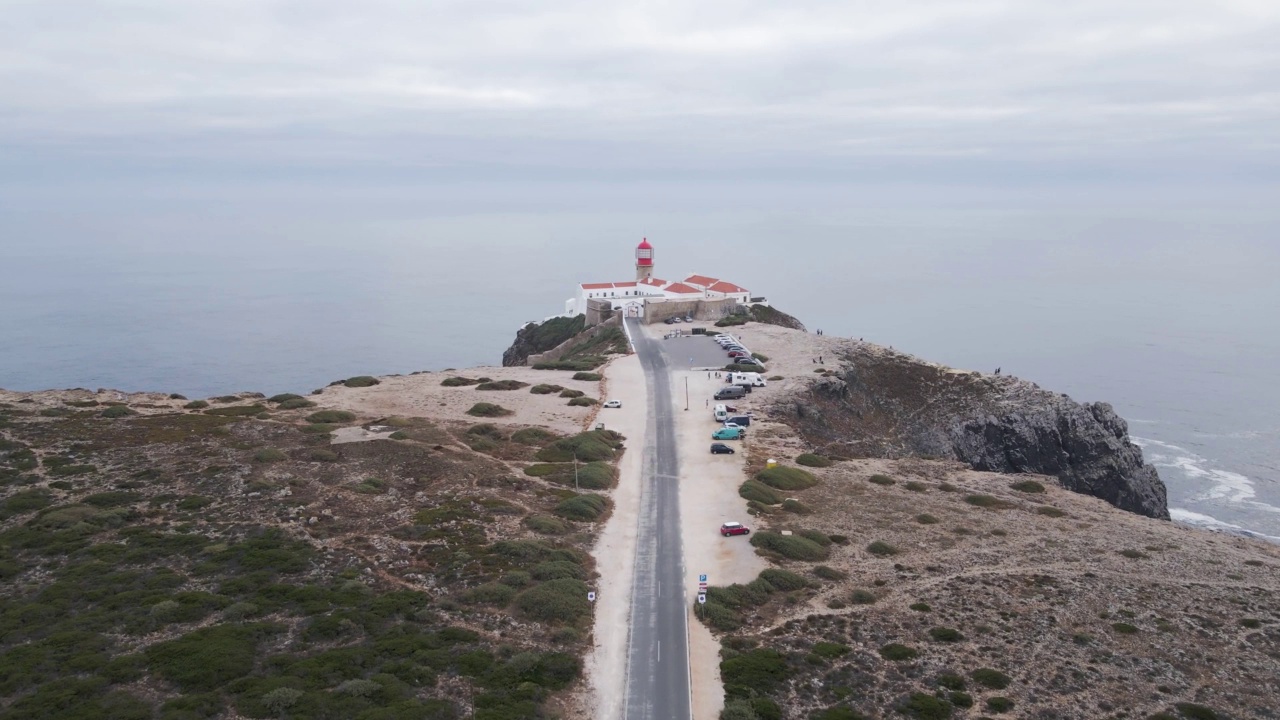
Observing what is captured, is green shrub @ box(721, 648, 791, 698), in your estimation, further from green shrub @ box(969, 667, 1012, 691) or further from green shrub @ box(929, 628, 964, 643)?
green shrub @ box(969, 667, 1012, 691)

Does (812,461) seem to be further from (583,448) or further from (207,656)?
(207,656)

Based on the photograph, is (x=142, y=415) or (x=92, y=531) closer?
(x=92, y=531)

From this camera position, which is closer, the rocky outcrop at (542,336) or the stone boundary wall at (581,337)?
the stone boundary wall at (581,337)

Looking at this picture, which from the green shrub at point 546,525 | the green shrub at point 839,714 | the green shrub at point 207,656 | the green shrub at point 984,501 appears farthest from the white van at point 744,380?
the green shrub at point 207,656

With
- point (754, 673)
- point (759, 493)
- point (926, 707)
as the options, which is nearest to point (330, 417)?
point (759, 493)

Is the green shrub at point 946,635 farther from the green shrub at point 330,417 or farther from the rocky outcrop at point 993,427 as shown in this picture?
the green shrub at point 330,417

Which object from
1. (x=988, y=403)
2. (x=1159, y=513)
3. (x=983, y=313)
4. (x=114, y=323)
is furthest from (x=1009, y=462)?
(x=114, y=323)

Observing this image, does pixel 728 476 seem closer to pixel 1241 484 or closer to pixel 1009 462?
pixel 1009 462
